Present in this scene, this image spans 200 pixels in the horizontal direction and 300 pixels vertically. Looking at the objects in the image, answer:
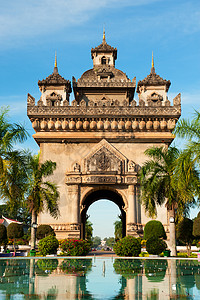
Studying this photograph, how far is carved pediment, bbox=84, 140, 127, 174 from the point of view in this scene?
32031mm

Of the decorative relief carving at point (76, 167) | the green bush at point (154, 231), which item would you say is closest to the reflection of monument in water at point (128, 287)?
the green bush at point (154, 231)

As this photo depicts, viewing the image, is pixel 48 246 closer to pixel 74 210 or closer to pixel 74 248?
pixel 74 248

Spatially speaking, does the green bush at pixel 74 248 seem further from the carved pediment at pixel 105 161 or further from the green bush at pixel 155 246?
the carved pediment at pixel 105 161

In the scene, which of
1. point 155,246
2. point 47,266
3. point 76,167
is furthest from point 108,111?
point 47,266

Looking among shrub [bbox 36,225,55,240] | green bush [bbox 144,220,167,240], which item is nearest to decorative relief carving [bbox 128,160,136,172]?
green bush [bbox 144,220,167,240]

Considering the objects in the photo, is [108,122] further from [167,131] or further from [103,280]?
[103,280]

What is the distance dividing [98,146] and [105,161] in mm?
1429

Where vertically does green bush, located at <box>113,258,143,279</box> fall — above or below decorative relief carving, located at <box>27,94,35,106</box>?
below

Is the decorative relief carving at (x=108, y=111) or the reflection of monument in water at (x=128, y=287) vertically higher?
the decorative relief carving at (x=108, y=111)

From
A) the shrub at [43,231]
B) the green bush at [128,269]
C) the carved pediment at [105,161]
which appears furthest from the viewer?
the carved pediment at [105,161]

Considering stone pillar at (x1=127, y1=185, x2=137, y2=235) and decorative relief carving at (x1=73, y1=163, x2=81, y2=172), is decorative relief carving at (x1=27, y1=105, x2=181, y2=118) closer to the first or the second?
decorative relief carving at (x1=73, y1=163, x2=81, y2=172)

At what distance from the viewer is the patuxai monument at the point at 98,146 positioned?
31656 millimetres

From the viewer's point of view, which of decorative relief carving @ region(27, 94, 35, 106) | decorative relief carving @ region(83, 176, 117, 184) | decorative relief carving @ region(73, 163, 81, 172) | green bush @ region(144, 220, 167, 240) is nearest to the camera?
green bush @ region(144, 220, 167, 240)

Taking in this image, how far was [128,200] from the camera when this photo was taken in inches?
1250
